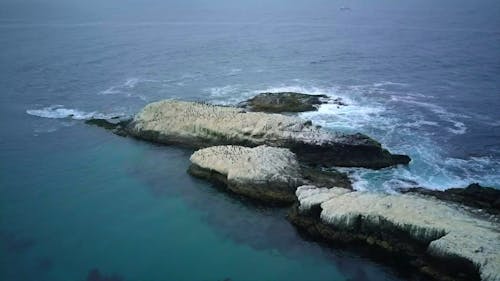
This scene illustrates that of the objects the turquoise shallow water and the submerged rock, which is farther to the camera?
the submerged rock

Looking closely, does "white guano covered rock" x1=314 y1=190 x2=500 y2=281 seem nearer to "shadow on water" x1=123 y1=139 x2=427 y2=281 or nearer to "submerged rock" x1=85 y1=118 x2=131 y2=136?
"shadow on water" x1=123 y1=139 x2=427 y2=281

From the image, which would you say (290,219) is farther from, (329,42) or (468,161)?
(329,42)

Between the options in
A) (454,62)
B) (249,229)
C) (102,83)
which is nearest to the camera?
(249,229)

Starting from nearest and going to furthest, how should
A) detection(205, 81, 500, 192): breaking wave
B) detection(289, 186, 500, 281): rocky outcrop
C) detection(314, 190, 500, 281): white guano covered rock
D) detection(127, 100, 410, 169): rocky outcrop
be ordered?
detection(314, 190, 500, 281): white guano covered rock → detection(289, 186, 500, 281): rocky outcrop → detection(205, 81, 500, 192): breaking wave → detection(127, 100, 410, 169): rocky outcrop

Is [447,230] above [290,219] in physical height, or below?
above

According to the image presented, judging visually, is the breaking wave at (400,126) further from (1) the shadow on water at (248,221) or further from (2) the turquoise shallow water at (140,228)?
(2) the turquoise shallow water at (140,228)

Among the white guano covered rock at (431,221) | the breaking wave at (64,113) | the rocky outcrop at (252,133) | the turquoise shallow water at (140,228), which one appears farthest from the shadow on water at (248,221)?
the breaking wave at (64,113)

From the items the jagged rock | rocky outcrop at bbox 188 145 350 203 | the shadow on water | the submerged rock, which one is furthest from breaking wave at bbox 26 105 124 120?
rocky outcrop at bbox 188 145 350 203

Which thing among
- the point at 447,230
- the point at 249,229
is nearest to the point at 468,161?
the point at 447,230
